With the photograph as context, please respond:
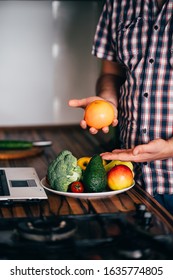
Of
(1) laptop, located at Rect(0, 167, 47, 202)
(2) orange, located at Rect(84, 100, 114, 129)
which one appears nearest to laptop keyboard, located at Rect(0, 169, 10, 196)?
(1) laptop, located at Rect(0, 167, 47, 202)

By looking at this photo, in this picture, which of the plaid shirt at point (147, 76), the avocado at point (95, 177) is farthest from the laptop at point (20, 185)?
the plaid shirt at point (147, 76)

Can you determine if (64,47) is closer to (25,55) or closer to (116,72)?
(25,55)

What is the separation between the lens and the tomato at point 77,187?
5.59ft

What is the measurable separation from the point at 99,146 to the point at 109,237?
1.54 meters

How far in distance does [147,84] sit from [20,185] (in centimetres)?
61

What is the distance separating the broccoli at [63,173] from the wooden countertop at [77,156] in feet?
0.17

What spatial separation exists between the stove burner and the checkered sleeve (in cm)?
108

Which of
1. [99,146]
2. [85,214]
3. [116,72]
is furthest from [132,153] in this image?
[99,146]

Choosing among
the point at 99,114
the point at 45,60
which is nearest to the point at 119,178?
the point at 99,114

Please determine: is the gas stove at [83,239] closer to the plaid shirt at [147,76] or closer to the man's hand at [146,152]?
the man's hand at [146,152]

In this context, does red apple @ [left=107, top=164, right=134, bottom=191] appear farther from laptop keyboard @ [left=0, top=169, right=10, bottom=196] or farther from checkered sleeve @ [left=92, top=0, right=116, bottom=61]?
checkered sleeve @ [left=92, top=0, right=116, bottom=61]

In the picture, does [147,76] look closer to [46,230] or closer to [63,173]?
[63,173]

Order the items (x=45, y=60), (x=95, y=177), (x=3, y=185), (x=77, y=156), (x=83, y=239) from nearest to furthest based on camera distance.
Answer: (x=83, y=239) → (x=95, y=177) → (x=3, y=185) → (x=77, y=156) → (x=45, y=60)

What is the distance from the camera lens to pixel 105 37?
2309 millimetres
